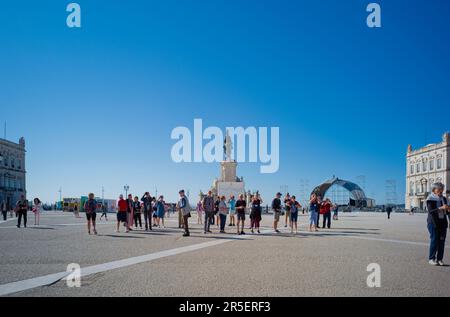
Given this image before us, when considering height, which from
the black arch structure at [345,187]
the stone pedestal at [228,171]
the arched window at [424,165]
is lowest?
the black arch structure at [345,187]

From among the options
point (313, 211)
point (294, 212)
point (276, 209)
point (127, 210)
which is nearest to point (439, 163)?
point (313, 211)

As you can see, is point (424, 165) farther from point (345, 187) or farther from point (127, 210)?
point (127, 210)

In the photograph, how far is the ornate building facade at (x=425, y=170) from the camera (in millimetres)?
→ 76250

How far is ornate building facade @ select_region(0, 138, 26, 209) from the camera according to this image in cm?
7488

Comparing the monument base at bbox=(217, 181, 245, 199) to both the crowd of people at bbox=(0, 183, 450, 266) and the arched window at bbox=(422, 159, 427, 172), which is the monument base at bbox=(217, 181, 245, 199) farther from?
the arched window at bbox=(422, 159, 427, 172)

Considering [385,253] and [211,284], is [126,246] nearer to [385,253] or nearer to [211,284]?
[211,284]

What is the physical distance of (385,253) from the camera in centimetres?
855

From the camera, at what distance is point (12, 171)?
79.2 metres

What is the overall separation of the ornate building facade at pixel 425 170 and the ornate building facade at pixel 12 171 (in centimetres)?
8349

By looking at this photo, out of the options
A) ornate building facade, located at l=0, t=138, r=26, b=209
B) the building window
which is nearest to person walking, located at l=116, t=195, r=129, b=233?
ornate building facade, located at l=0, t=138, r=26, b=209

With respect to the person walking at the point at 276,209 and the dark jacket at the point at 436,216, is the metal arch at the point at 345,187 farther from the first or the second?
the dark jacket at the point at 436,216
